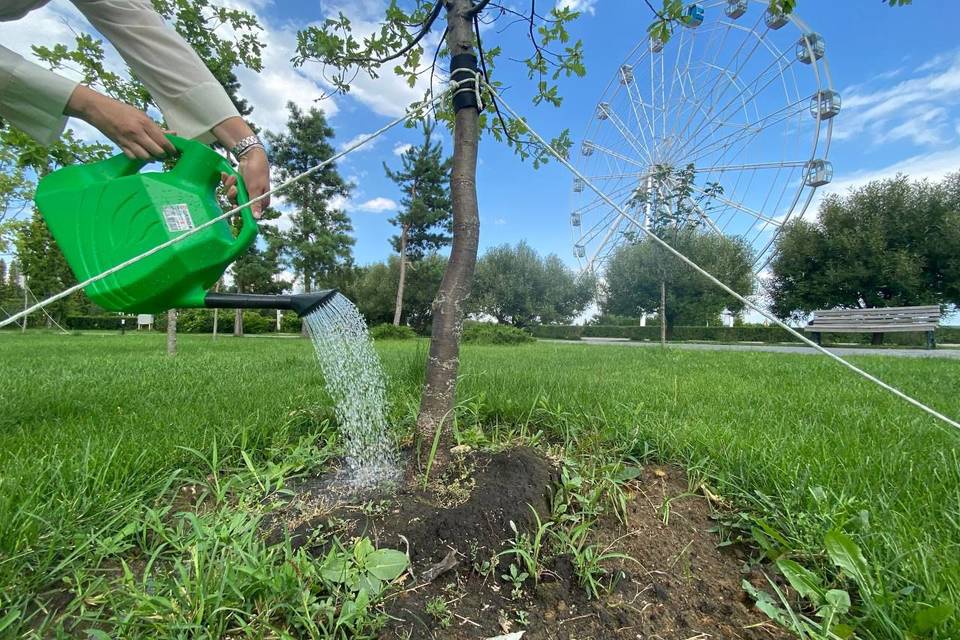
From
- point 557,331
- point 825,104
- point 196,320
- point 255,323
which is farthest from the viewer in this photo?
point 557,331

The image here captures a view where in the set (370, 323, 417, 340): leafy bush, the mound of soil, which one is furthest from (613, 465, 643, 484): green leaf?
(370, 323, 417, 340): leafy bush

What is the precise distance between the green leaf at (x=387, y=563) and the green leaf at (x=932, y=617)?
646 millimetres

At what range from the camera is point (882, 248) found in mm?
16531

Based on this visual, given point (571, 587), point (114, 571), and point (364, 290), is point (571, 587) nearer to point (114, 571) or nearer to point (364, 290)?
point (114, 571)

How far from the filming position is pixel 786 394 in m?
2.92

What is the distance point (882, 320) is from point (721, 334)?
11.0 meters

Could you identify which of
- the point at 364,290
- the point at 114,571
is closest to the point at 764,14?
the point at 114,571

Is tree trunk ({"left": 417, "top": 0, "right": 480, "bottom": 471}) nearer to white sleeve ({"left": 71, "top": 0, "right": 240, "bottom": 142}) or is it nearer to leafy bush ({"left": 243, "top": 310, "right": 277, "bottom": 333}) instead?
white sleeve ({"left": 71, "top": 0, "right": 240, "bottom": 142})

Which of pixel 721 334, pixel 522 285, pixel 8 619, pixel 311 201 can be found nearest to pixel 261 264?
pixel 311 201

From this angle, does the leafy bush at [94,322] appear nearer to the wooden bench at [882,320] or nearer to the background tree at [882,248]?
the wooden bench at [882,320]

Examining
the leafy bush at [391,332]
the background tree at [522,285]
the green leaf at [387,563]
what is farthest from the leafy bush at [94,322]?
the green leaf at [387,563]

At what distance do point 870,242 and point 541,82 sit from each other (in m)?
20.9

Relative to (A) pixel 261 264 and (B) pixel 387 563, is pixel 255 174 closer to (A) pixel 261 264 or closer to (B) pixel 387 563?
(B) pixel 387 563

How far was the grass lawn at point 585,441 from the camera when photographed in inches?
38.9
